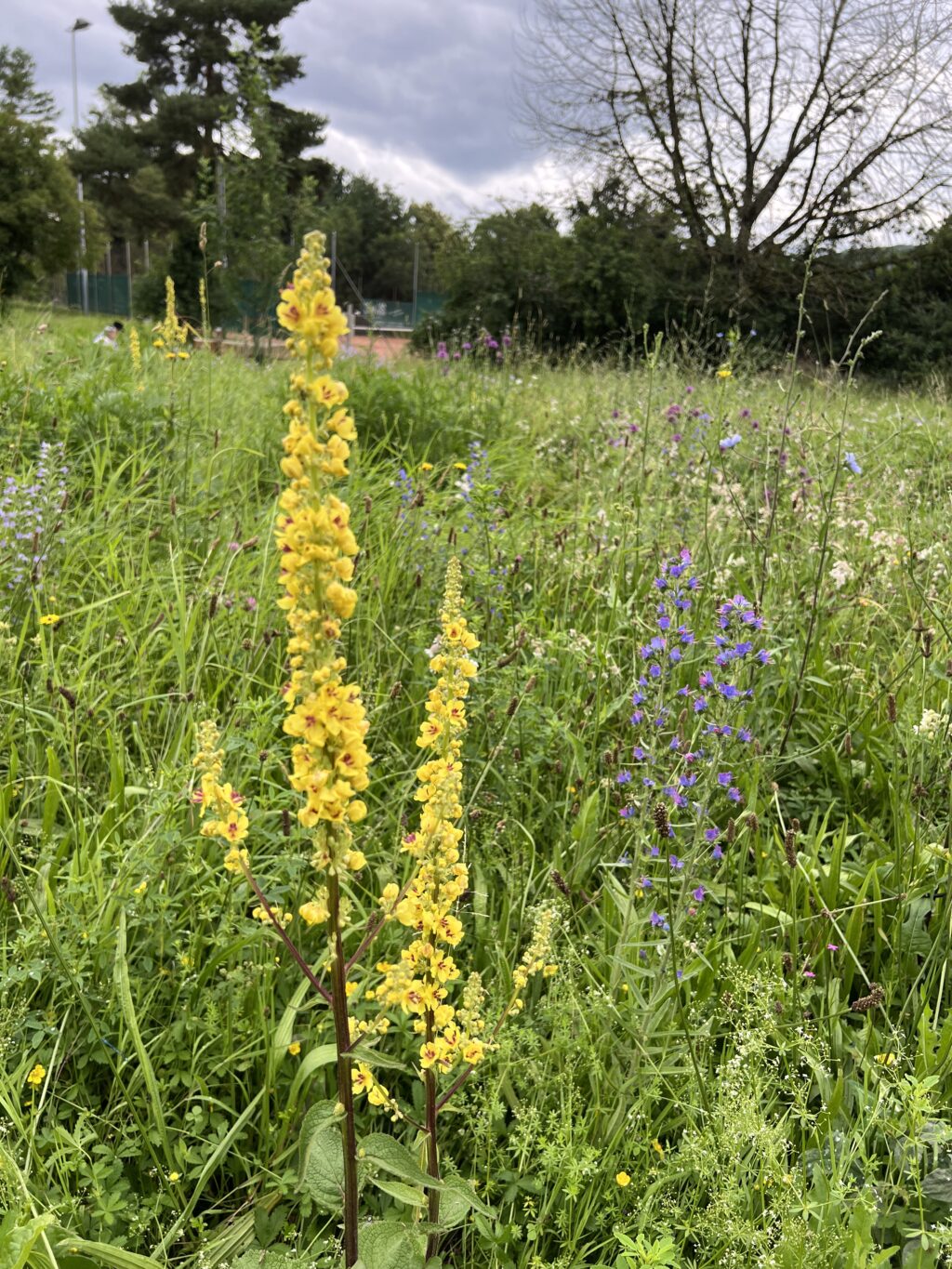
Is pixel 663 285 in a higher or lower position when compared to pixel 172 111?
lower

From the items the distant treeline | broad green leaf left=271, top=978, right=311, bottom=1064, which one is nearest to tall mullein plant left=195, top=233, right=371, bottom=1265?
broad green leaf left=271, top=978, right=311, bottom=1064

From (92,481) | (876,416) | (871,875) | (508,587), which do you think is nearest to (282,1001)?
(871,875)

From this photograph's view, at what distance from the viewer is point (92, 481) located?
394cm

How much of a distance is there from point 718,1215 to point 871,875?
94 cm

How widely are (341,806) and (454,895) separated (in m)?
0.29

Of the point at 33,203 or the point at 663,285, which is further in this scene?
the point at 33,203

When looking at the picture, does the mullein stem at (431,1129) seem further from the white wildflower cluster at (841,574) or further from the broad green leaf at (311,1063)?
the white wildflower cluster at (841,574)

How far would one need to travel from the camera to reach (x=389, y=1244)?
1.11 meters

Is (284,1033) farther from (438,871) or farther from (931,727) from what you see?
(931,727)

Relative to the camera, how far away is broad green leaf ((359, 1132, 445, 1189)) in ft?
3.43

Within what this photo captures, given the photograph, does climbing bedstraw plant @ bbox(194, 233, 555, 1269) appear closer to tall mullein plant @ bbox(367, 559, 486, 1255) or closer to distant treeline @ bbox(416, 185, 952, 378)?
tall mullein plant @ bbox(367, 559, 486, 1255)

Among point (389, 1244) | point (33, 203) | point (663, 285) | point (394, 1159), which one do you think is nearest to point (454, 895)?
point (394, 1159)

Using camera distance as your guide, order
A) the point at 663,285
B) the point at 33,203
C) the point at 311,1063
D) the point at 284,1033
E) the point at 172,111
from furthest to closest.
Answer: the point at 172,111 < the point at 33,203 < the point at 663,285 < the point at 284,1033 < the point at 311,1063

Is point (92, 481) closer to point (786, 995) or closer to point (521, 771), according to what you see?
point (521, 771)
